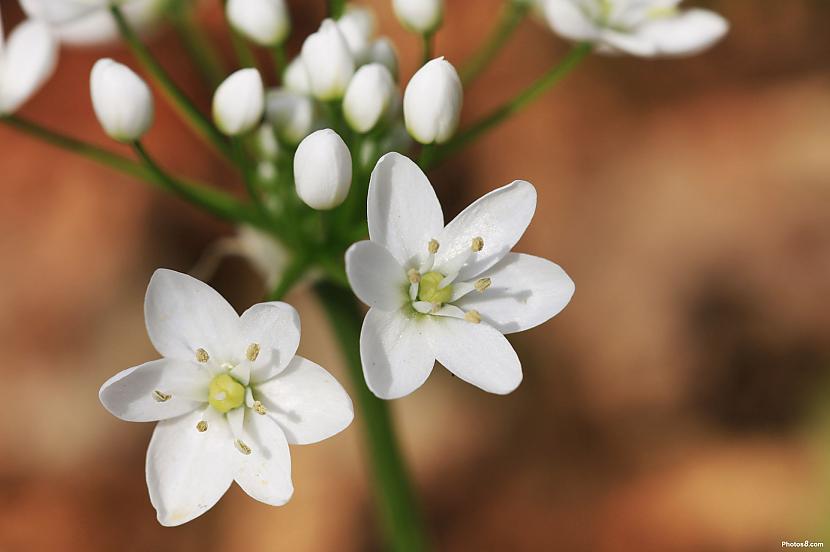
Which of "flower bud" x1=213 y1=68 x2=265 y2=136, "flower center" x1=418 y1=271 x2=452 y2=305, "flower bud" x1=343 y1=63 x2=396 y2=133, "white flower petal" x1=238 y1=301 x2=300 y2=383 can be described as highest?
"flower bud" x1=343 y1=63 x2=396 y2=133

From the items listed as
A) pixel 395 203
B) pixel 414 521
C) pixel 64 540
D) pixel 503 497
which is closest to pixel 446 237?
pixel 395 203

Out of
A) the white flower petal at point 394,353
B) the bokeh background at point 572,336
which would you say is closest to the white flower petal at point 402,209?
the white flower petal at point 394,353

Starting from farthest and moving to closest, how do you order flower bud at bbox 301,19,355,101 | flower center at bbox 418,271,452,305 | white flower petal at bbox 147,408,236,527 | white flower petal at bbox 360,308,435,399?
flower bud at bbox 301,19,355,101
flower center at bbox 418,271,452,305
white flower petal at bbox 147,408,236,527
white flower petal at bbox 360,308,435,399

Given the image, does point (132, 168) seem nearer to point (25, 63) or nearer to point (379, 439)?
point (25, 63)

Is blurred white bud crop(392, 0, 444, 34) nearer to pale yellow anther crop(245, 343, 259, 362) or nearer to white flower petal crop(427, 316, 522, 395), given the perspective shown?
white flower petal crop(427, 316, 522, 395)

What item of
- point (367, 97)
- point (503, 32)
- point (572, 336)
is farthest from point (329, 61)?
point (572, 336)

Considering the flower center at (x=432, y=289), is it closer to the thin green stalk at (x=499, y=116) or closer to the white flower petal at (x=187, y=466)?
the thin green stalk at (x=499, y=116)

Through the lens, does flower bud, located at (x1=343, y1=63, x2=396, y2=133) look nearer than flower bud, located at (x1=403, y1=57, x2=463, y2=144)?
No

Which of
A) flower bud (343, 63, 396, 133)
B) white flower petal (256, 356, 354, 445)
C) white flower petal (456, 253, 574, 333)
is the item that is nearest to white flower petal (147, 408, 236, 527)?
white flower petal (256, 356, 354, 445)
